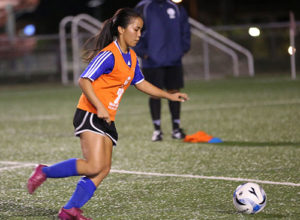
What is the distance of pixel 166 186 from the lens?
550cm

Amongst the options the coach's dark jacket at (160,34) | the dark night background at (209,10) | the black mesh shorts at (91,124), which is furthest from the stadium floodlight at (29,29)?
the black mesh shorts at (91,124)

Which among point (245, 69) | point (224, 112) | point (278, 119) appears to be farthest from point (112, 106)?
point (245, 69)

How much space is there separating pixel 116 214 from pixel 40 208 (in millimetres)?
646

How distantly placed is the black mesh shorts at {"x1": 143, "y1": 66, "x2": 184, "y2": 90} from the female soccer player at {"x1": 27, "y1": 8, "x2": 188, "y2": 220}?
374cm

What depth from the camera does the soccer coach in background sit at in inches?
330

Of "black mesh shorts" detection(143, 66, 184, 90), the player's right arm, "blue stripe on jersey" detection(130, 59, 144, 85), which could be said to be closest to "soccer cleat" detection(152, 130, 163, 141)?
"black mesh shorts" detection(143, 66, 184, 90)

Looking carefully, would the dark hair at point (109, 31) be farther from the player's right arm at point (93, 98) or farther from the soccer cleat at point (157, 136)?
the soccer cleat at point (157, 136)

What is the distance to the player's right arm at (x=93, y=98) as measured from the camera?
4148 millimetres

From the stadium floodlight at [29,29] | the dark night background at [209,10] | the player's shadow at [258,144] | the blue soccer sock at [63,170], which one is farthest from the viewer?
the dark night background at [209,10]

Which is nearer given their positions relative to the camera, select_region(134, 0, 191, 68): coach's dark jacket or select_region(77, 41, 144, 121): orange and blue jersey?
select_region(77, 41, 144, 121): orange and blue jersey

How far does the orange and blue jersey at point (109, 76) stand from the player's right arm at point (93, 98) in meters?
0.04

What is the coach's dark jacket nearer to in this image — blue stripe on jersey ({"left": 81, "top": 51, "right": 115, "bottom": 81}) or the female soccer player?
the female soccer player

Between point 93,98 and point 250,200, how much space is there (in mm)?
1282

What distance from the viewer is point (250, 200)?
4.37 metres
